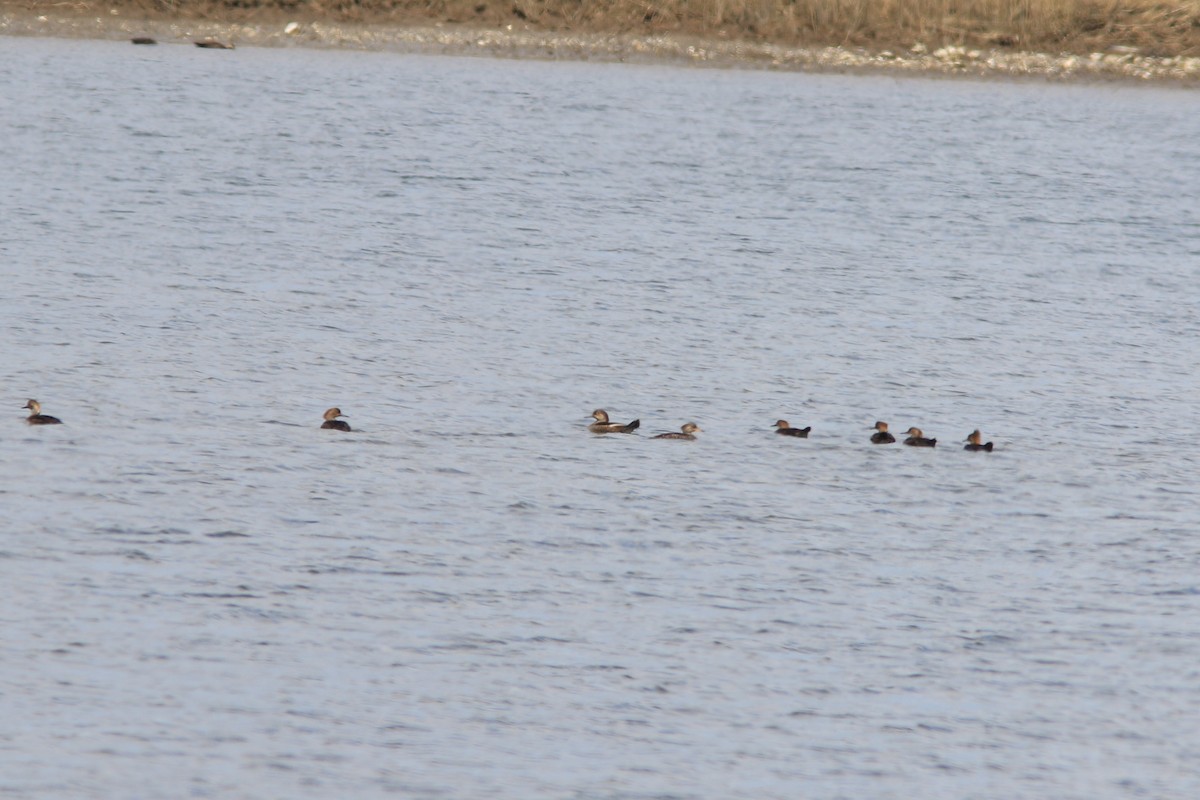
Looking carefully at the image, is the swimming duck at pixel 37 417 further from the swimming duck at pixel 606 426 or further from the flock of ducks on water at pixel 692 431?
the swimming duck at pixel 606 426

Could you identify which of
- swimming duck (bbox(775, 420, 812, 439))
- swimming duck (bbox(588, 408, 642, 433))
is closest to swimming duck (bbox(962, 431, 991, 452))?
swimming duck (bbox(775, 420, 812, 439))

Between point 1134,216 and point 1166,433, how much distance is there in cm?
1165

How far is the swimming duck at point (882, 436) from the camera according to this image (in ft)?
43.3

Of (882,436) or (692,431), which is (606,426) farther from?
(882,436)

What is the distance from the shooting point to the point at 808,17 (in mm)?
39906

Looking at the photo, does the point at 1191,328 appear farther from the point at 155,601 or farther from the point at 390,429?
the point at 155,601

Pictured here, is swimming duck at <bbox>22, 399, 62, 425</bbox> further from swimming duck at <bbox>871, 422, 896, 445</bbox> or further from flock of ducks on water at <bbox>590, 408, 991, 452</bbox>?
swimming duck at <bbox>871, 422, 896, 445</bbox>

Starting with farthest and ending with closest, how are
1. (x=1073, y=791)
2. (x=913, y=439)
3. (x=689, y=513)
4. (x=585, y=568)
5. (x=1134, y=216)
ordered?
(x=1134, y=216) → (x=913, y=439) → (x=689, y=513) → (x=585, y=568) → (x=1073, y=791)

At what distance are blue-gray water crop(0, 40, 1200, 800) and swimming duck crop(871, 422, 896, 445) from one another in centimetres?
10

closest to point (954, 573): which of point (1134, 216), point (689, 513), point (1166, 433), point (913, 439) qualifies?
point (689, 513)

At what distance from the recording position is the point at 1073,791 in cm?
771

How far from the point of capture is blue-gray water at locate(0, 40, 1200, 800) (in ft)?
26.4

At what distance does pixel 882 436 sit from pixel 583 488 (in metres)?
2.45

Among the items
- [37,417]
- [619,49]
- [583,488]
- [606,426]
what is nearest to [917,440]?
[606,426]
